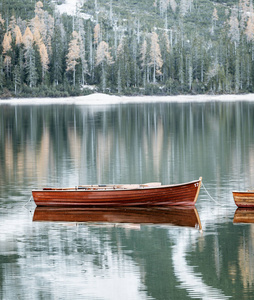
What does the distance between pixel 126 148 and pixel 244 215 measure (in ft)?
73.4

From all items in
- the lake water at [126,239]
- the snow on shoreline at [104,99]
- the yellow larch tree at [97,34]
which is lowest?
the lake water at [126,239]

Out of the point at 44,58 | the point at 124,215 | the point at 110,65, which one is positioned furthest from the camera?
the point at 110,65

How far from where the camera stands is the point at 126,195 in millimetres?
23672

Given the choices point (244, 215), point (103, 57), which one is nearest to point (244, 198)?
point (244, 215)

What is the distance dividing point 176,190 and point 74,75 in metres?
124

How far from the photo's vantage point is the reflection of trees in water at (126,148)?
109 ft

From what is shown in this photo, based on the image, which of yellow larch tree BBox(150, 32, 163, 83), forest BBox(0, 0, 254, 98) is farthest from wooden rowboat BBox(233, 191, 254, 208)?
yellow larch tree BBox(150, 32, 163, 83)

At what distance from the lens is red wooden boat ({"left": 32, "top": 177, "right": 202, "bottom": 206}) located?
23406 millimetres

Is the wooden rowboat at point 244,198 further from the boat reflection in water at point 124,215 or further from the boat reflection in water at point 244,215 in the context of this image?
the boat reflection in water at point 124,215

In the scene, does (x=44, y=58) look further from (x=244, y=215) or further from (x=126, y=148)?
(x=244, y=215)

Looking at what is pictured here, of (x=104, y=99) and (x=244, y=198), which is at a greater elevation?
(x=104, y=99)

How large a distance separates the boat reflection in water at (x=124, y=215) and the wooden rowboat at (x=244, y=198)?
165cm

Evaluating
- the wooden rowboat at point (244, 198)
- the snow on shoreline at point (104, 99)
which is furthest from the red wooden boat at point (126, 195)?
the snow on shoreline at point (104, 99)

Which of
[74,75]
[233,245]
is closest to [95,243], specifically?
[233,245]
